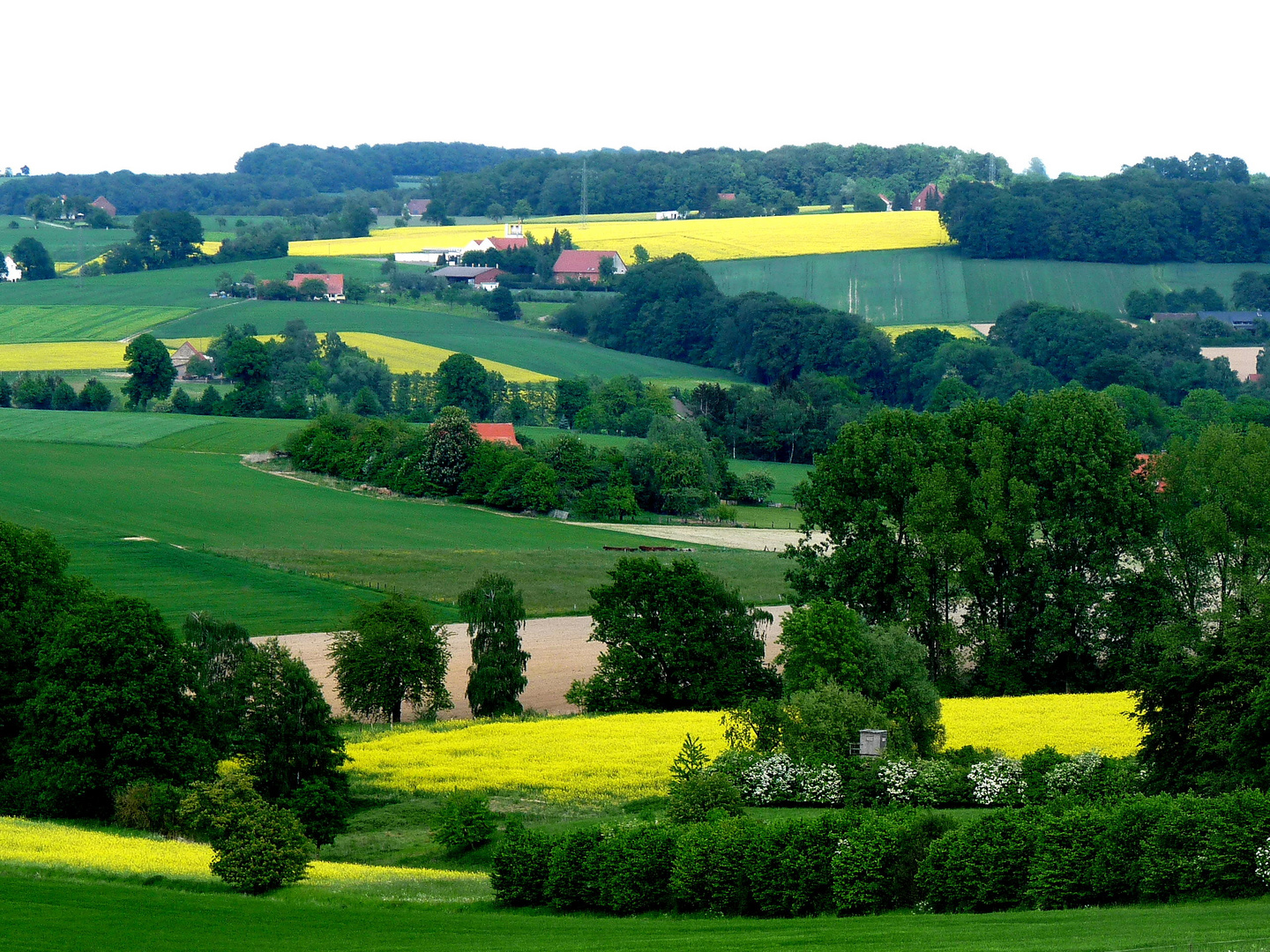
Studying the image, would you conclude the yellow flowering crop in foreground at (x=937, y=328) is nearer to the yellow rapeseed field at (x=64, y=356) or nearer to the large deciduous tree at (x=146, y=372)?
the large deciduous tree at (x=146, y=372)

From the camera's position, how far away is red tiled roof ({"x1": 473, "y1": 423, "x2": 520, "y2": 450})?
310 feet

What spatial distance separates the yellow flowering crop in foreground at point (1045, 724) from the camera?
124 feet

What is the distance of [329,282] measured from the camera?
16150 cm

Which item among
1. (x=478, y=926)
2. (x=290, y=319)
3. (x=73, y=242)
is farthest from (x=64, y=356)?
(x=478, y=926)

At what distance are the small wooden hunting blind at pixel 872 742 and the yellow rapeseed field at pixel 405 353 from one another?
8933 cm

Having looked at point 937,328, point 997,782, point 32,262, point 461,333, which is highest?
point 32,262

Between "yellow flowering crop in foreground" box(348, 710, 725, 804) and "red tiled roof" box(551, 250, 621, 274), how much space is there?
5283 inches

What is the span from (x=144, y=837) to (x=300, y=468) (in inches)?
2497

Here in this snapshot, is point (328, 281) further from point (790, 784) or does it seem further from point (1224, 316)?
point (790, 784)

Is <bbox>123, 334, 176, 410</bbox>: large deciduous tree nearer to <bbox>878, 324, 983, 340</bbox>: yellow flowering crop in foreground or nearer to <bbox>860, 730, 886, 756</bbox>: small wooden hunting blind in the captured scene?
<bbox>878, 324, 983, 340</bbox>: yellow flowering crop in foreground

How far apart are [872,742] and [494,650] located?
1625 centimetres

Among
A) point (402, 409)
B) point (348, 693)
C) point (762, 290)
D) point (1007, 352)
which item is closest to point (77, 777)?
point (348, 693)

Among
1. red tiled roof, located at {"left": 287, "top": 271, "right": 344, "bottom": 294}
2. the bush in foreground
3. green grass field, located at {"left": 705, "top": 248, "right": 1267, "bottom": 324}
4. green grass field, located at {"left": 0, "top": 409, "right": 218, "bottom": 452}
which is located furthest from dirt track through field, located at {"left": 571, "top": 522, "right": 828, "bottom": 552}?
red tiled roof, located at {"left": 287, "top": 271, "right": 344, "bottom": 294}

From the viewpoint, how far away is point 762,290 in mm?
161625
